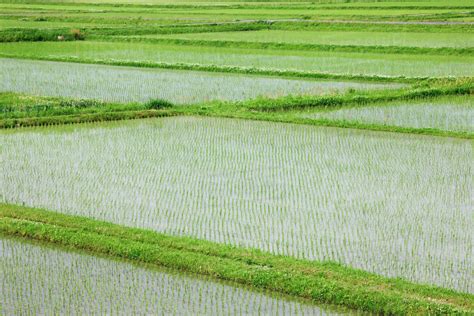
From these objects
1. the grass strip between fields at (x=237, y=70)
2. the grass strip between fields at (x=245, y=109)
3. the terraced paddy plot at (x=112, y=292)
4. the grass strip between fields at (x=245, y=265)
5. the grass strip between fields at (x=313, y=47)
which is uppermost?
the grass strip between fields at (x=313, y=47)

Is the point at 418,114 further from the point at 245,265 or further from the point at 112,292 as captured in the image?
the point at 112,292

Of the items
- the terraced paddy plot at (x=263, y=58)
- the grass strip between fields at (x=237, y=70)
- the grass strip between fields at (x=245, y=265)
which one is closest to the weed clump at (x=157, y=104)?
the grass strip between fields at (x=237, y=70)

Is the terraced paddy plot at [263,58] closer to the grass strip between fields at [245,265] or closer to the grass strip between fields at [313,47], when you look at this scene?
the grass strip between fields at [313,47]

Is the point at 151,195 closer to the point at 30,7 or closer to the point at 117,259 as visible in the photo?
the point at 117,259

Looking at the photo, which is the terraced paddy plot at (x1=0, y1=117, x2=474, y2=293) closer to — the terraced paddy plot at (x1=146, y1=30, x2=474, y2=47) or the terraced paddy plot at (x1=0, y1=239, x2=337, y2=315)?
the terraced paddy plot at (x1=0, y1=239, x2=337, y2=315)

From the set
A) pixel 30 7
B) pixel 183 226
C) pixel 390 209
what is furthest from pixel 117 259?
pixel 30 7

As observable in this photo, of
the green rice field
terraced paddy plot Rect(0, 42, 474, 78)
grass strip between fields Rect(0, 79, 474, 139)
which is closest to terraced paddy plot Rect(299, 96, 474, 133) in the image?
the green rice field
